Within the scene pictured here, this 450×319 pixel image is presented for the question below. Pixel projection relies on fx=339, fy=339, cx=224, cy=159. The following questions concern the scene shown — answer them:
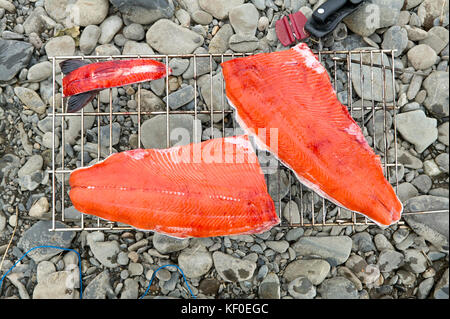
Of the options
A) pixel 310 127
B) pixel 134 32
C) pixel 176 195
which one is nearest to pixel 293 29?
pixel 310 127

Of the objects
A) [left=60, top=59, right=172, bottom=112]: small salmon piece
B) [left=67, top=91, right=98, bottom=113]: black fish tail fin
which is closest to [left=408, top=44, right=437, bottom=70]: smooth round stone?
[left=60, top=59, right=172, bottom=112]: small salmon piece

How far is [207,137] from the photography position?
2.46 metres

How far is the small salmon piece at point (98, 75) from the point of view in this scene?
2199mm

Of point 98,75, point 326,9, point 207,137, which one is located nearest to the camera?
point 98,75

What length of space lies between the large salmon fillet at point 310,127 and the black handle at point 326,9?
371mm

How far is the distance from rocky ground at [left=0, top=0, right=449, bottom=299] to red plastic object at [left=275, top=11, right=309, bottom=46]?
3.1 inches

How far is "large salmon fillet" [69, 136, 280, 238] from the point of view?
6.50ft

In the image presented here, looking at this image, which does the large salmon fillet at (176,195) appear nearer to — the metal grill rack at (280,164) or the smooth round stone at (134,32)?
the metal grill rack at (280,164)

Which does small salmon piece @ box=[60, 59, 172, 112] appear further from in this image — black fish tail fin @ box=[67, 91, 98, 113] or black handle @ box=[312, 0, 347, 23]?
black handle @ box=[312, 0, 347, 23]

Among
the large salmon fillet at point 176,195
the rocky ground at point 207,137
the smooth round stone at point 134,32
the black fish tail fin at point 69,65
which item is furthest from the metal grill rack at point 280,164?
the large salmon fillet at point 176,195

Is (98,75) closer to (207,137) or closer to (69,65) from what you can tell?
(69,65)

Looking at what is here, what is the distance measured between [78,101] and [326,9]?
1805mm

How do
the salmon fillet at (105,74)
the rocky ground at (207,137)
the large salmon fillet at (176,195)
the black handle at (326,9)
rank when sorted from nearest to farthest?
the large salmon fillet at (176,195)
the salmon fillet at (105,74)
the black handle at (326,9)
the rocky ground at (207,137)
